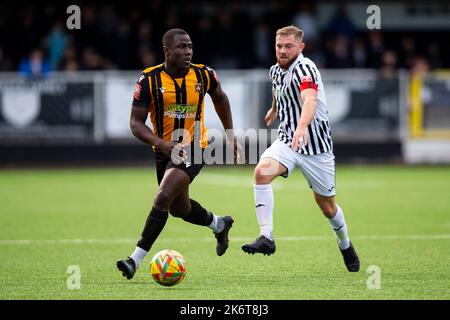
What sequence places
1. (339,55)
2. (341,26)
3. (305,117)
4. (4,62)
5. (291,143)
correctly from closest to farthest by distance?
(305,117) < (291,143) < (4,62) < (339,55) < (341,26)

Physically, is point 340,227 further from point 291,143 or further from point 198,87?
point 198,87

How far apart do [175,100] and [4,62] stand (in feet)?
43.2

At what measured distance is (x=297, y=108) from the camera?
810 centimetres

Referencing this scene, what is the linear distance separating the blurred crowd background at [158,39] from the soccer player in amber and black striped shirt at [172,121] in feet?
39.2

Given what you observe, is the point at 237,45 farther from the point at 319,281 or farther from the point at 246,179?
the point at 319,281

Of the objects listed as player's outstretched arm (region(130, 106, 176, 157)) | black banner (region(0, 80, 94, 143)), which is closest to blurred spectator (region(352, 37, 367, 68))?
black banner (region(0, 80, 94, 143))

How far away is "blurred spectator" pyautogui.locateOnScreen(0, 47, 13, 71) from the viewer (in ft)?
66.8

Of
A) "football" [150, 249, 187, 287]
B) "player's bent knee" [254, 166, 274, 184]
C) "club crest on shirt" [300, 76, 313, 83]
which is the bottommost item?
"football" [150, 249, 187, 287]

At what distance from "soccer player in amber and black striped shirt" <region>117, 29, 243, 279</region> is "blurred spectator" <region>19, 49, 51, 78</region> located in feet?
38.6

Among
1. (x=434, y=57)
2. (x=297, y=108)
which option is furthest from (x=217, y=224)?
(x=434, y=57)

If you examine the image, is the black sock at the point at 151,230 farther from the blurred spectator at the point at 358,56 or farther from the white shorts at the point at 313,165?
the blurred spectator at the point at 358,56

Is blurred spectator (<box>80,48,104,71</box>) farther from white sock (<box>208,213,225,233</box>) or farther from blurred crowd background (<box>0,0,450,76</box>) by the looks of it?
white sock (<box>208,213,225,233</box>)

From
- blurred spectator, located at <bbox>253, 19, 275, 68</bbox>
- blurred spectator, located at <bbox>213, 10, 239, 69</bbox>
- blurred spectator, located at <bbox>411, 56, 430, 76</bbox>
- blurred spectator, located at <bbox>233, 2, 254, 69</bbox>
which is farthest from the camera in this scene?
blurred spectator, located at <bbox>253, 19, 275, 68</bbox>

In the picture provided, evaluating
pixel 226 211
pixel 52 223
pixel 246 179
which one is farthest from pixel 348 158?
pixel 52 223
